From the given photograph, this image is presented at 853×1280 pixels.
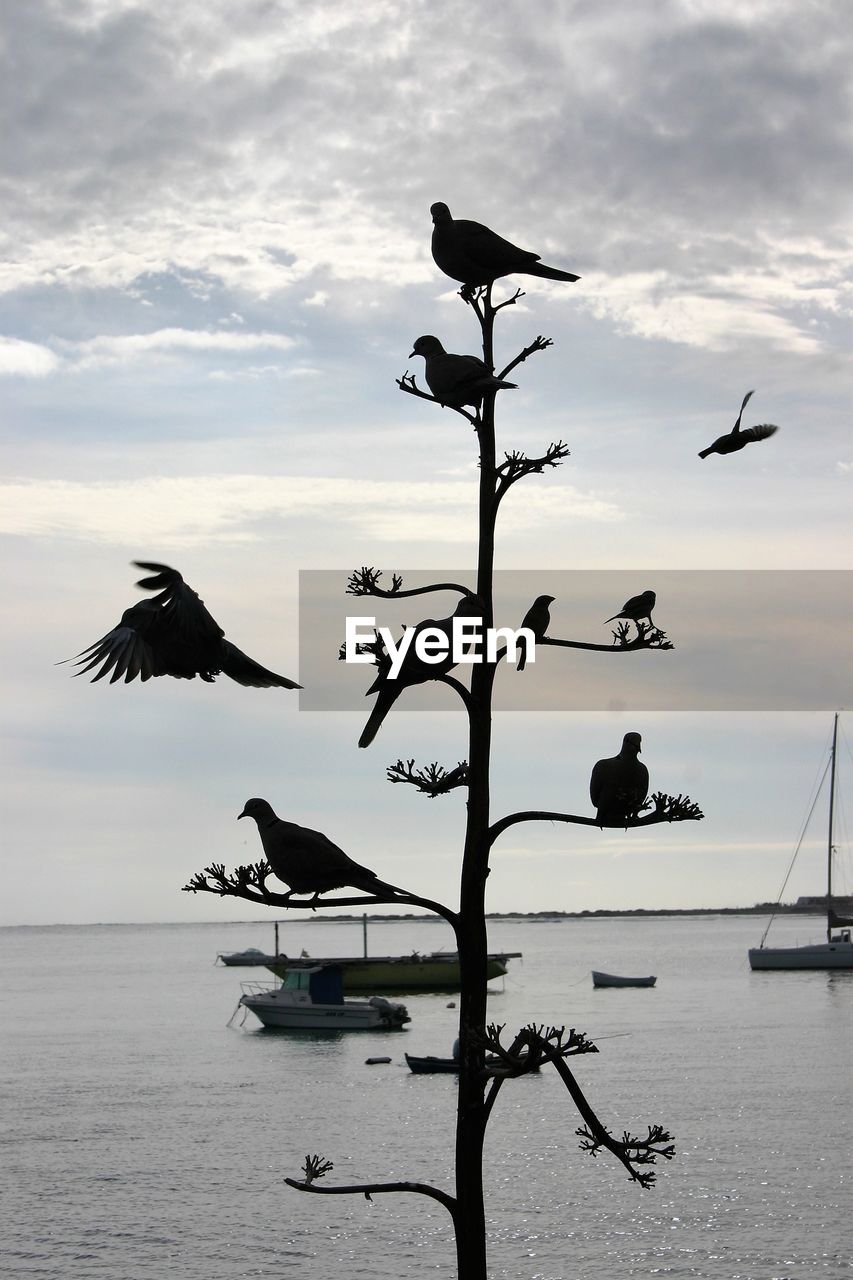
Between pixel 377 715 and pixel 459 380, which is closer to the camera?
pixel 377 715

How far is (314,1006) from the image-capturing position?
3041 inches

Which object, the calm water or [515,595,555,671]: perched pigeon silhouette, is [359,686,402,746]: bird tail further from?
the calm water

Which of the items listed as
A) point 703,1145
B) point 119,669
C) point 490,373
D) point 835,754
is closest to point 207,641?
point 119,669

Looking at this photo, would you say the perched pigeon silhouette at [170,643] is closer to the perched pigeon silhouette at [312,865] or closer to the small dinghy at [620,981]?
the perched pigeon silhouette at [312,865]

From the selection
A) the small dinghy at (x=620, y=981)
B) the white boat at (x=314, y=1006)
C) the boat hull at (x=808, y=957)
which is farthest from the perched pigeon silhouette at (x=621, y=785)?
the boat hull at (x=808, y=957)

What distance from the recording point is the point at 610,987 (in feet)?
411

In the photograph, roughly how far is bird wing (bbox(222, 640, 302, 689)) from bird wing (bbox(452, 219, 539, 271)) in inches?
78.9

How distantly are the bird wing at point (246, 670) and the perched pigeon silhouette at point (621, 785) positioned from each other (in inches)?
53.3

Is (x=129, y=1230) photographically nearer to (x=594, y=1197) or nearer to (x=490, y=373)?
(x=594, y=1197)

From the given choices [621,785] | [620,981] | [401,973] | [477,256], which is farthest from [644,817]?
[620,981]

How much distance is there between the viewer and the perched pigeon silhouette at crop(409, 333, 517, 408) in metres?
5.68

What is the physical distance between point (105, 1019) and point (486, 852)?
106453 mm

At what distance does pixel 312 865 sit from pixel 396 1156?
3999cm

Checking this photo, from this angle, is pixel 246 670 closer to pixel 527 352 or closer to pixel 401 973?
pixel 527 352
